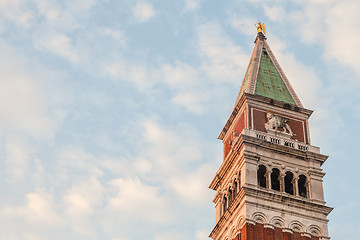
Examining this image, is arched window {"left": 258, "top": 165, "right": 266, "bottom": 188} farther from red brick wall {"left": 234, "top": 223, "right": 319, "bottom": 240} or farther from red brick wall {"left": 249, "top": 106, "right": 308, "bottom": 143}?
red brick wall {"left": 234, "top": 223, "right": 319, "bottom": 240}

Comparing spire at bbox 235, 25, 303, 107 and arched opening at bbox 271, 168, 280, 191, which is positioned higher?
spire at bbox 235, 25, 303, 107

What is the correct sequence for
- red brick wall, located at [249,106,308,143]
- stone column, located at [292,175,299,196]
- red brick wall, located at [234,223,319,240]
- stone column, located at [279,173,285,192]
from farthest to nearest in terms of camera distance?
red brick wall, located at [249,106,308,143] < stone column, located at [292,175,299,196] < stone column, located at [279,173,285,192] < red brick wall, located at [234,223,319,240]

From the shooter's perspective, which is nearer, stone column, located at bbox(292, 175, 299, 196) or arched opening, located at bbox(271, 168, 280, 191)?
stone column, located at bbox(292, 175, 299, 196)

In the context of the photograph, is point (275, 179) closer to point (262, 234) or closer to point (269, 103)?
point (262, 234)

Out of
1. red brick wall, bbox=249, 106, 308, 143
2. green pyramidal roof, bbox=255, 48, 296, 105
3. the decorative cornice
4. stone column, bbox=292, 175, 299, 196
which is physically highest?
green pyramidal roof, bbox=255, 48, 296, 105

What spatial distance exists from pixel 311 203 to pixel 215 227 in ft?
33.6

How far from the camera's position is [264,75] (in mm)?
79750

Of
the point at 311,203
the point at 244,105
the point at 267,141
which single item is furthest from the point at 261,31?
the point at 311,203

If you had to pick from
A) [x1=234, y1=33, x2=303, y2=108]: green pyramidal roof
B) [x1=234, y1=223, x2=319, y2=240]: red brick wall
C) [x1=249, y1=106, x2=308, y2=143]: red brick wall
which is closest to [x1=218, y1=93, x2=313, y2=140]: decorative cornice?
[x1=249, y1=106, x2=308, y2=143]: red brick wall

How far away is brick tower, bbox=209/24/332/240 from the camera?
6412cm

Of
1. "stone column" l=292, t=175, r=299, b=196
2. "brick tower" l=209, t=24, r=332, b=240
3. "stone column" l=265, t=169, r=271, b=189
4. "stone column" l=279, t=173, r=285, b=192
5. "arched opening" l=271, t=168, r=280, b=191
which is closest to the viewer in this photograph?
"brick tower" l=209, t=24, r=332, b=240

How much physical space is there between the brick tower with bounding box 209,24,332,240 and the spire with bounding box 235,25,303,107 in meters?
0.11

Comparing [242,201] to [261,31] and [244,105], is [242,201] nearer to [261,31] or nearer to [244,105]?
[244,105]

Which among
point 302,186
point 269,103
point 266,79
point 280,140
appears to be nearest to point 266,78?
point 266,79
